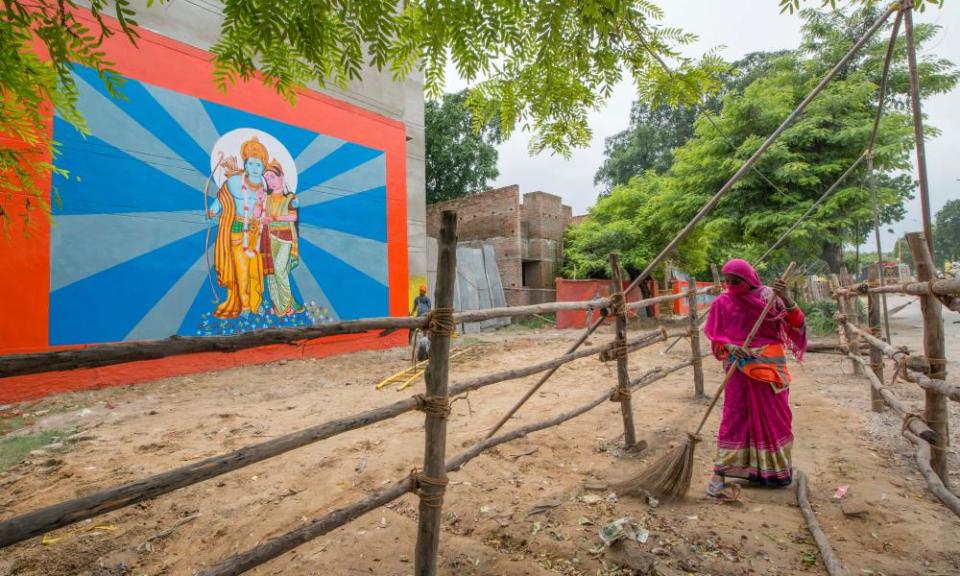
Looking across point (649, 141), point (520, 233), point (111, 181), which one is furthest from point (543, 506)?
point (649, 141)

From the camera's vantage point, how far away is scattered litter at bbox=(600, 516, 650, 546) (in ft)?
7.92

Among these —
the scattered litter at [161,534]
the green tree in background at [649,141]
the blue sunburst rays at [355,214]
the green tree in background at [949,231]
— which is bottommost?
the scattered litter at [161,534]

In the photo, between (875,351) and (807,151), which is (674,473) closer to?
(875,351)

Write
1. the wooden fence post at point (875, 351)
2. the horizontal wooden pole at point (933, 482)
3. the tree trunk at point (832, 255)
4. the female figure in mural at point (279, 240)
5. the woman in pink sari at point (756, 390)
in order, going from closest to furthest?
1. the horizontal wooden pole at point (933, 482)
2. the woman in pink sari at point (756, 390)
3. the wooden fence post at point (875, 351)
4. the female figure in mural at point (279, 240)
5. the tree trunk at point (832, 255)

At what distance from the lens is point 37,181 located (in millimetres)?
5867

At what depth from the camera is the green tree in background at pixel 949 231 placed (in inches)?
1667

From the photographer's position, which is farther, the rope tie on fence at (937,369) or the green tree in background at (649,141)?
the green tree in background at (649,141)

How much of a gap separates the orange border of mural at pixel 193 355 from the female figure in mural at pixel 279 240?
2.81 ft

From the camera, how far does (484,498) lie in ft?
9.89

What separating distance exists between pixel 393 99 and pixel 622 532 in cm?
1024

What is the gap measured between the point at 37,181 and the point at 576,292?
1351cm

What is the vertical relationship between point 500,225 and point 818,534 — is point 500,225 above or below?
above

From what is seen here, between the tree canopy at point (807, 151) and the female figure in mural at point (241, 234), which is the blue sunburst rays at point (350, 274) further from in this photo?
the tree canopy at point (807, 151)

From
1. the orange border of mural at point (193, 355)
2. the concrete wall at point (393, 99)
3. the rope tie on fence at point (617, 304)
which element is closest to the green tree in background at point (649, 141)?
the concrete wall at point (393, 99)
